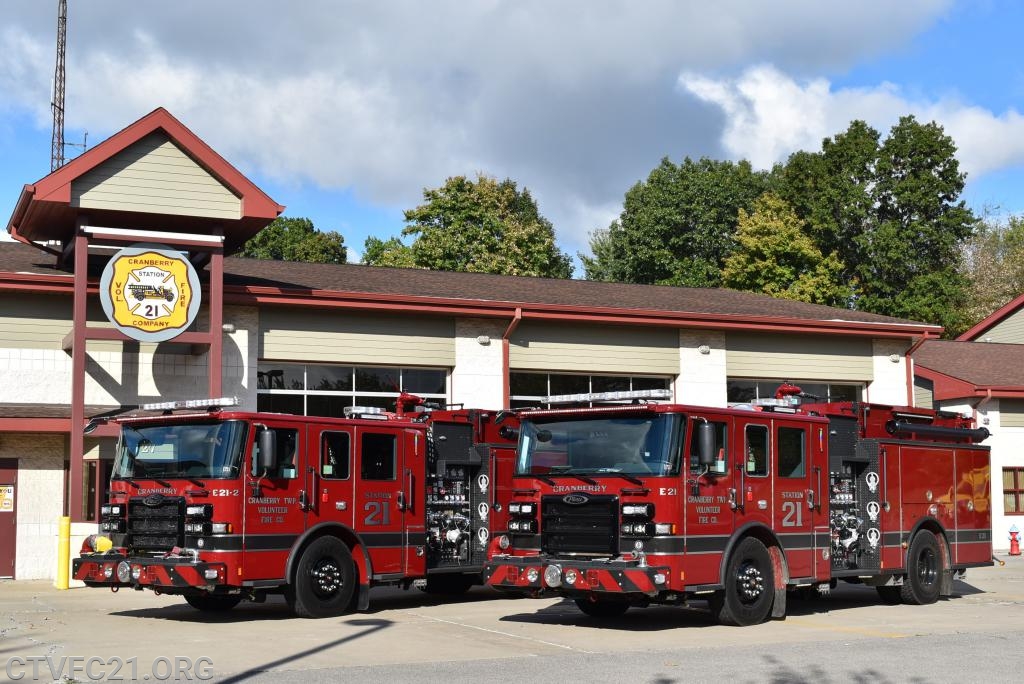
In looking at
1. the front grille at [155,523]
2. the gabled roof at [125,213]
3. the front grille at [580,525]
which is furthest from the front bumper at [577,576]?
the gabled roof at [125,213]

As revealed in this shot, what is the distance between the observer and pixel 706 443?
14.1m

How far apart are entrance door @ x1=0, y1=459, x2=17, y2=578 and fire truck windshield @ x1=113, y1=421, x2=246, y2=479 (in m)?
7.03

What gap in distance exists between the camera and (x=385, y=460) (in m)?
16.8

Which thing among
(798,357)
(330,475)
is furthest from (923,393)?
(330,475)

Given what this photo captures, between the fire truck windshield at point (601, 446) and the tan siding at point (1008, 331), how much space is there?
31759 millimetres

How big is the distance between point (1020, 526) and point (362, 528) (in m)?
21.1

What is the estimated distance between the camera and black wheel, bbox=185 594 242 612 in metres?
16.8

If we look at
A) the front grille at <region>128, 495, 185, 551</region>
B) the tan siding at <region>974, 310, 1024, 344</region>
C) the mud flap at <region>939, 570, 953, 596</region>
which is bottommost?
the mud flap at <region>939, 570, 953, 596</region>

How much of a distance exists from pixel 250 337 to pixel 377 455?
8.01m

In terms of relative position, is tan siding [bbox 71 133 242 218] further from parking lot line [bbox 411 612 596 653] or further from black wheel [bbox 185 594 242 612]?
parking lot line [bbox 411 612 596 653]

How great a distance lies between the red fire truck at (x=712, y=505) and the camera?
14.2 meters

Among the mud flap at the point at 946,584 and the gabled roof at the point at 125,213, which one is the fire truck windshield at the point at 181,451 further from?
the mud flap at the point at 946,584

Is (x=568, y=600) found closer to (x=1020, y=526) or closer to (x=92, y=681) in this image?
(x=92, y=681)

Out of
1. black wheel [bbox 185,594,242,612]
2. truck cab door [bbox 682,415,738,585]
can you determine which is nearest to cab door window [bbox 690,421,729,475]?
truck cab door [bbox 682,415,738,585]
